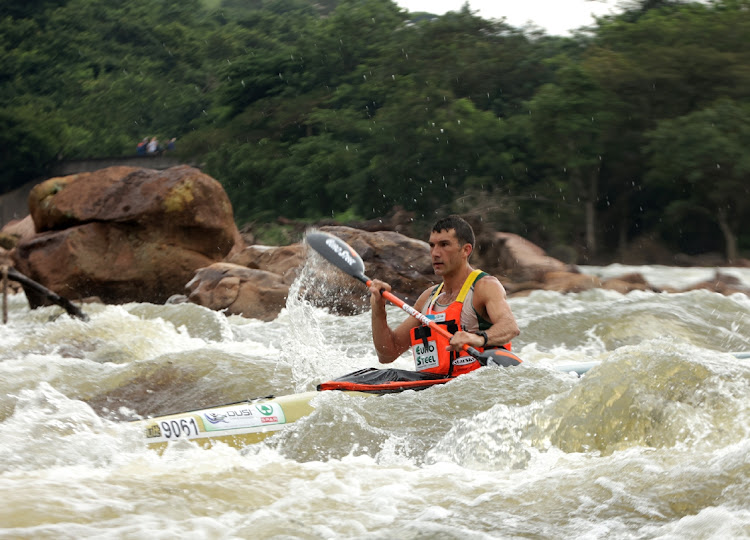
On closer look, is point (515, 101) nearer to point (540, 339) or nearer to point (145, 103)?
point (540, 339)

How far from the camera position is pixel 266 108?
87.2 ft

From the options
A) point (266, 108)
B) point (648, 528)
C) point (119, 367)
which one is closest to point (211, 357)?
point (119, 367)

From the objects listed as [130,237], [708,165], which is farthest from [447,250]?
[708,165]

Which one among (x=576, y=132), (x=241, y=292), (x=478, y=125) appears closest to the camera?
(x=241, y=292)

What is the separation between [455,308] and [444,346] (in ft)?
0.67

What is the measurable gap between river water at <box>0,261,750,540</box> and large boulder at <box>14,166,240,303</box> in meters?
5.76

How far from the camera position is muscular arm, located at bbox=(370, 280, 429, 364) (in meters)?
4.60

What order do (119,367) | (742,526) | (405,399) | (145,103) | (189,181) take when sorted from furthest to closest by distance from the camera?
(145,103) → (189,181) → (119,367) → (405,399) → (742,526)

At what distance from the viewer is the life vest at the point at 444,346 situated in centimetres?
448

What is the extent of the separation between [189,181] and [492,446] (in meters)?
8.89

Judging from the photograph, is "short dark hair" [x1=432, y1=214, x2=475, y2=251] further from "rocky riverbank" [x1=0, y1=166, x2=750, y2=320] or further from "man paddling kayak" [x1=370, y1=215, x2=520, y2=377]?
"rocky riverbank" [x1=0, y1=166, x2=750, y2=320]

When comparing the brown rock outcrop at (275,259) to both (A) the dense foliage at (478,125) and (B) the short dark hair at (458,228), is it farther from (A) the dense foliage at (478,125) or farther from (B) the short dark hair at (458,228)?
(A) the dense foliage at (478,125)

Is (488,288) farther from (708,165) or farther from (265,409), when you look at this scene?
(708,165)

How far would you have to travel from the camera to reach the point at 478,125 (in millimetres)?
20047
